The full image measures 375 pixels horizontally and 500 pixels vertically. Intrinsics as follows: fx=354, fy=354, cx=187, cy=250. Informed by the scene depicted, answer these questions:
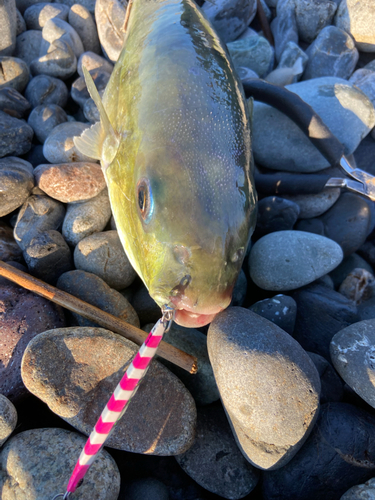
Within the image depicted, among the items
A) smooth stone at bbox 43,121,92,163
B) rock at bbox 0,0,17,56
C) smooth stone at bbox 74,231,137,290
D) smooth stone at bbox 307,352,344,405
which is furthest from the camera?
rock at bbox 0,0,17,56

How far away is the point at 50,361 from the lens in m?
2.18

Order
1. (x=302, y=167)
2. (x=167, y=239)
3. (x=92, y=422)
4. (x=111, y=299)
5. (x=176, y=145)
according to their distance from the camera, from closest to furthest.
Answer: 1. (x=167, y=239)
2. (x=176, y=145)
3. (x=92, y=422)
4. (x=111, y=299)
5. (x=302, y=167)

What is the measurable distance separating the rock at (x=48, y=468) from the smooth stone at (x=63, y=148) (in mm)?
2258

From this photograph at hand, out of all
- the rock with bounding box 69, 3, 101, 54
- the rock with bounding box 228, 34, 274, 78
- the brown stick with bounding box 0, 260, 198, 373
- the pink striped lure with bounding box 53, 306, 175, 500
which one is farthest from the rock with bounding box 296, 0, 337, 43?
the pink striped lure with bounding box 53, 306, 175, 500

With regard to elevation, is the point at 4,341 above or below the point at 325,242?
below

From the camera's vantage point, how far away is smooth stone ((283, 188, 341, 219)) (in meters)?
3.62

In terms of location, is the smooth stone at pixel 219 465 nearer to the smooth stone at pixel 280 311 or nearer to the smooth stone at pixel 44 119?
the smooth stone at pixel 280 311

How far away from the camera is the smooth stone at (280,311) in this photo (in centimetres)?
268

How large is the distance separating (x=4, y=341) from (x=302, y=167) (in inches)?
123

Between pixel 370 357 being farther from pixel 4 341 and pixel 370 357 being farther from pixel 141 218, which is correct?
pixel 4 341

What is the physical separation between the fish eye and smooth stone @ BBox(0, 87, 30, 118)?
2.60 meters

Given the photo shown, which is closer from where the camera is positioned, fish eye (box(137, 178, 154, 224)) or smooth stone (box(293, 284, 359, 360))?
fish eye (box(137, 178, 154, 224))

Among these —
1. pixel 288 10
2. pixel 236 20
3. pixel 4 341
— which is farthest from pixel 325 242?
pixel 288 10

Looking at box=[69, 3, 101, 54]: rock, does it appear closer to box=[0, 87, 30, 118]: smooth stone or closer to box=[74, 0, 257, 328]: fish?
box=[0, 87, 30, 118]: smooth stone
